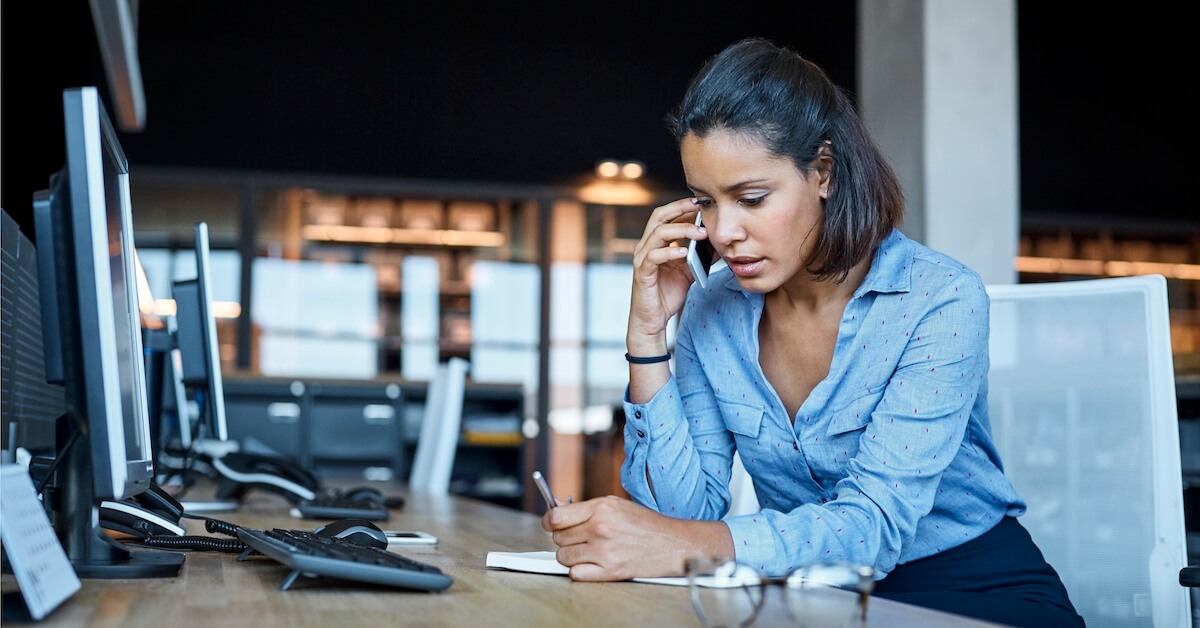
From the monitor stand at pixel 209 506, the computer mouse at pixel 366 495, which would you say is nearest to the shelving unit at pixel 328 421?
the computer mouse at pixel 366 495

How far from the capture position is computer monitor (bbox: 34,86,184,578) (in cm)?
99

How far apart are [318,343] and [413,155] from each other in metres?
1.60

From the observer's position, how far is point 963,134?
4.11 meters

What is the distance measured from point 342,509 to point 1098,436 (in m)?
→ 1.36

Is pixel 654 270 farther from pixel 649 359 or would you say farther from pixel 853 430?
pixel 853 430

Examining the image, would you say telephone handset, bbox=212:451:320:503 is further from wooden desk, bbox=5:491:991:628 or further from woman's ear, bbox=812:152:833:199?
woman's ear, bbox=812:152:833:199

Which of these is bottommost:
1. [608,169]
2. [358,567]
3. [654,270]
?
[358,567]

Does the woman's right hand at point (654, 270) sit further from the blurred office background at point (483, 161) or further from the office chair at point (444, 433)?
the blurred office background at point (483, 161)

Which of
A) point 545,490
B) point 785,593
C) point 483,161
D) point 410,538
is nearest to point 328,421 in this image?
point 483,161

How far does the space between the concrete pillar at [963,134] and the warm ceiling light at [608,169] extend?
10.7ft

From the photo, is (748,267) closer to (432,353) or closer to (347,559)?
(347,559)

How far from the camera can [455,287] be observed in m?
8.17

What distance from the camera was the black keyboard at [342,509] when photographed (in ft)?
7.15

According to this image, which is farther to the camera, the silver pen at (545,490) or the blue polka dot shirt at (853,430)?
the blue polka dot shirt at (853,430)
